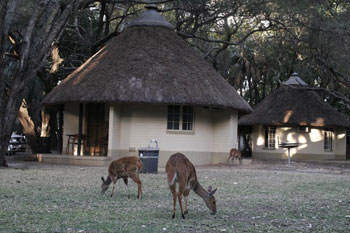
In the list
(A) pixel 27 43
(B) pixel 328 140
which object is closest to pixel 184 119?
(A) pixel 27 43

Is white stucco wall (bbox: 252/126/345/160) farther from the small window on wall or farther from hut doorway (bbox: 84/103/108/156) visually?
hut doorway (bbox: 84/103/108/156)

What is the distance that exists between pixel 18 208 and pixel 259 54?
3041 cm

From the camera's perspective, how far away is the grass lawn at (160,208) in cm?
745

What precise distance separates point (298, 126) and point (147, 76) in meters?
13.6

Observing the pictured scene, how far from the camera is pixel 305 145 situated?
31.4 m

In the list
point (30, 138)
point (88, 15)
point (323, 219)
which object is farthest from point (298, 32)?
point (323, 219)

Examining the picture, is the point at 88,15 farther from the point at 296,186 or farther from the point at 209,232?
the point at 209,232

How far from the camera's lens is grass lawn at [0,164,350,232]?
745cm

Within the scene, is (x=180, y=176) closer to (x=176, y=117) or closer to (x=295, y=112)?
(x=176, y=117)

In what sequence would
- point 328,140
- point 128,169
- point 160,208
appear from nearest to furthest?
point 160,208, point 128,169, point 328,140

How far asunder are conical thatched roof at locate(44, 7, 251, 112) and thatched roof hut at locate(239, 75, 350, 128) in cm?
814

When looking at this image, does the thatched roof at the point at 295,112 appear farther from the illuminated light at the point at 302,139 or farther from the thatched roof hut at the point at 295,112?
the illuminated light at the point at 302,139

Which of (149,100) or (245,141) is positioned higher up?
(149,100)

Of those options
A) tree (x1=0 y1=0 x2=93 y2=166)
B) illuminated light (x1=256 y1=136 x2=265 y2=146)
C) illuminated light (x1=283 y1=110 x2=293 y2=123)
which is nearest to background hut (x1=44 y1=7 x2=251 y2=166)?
tree (x1=0 y1=0 x2=93 y2=166)
